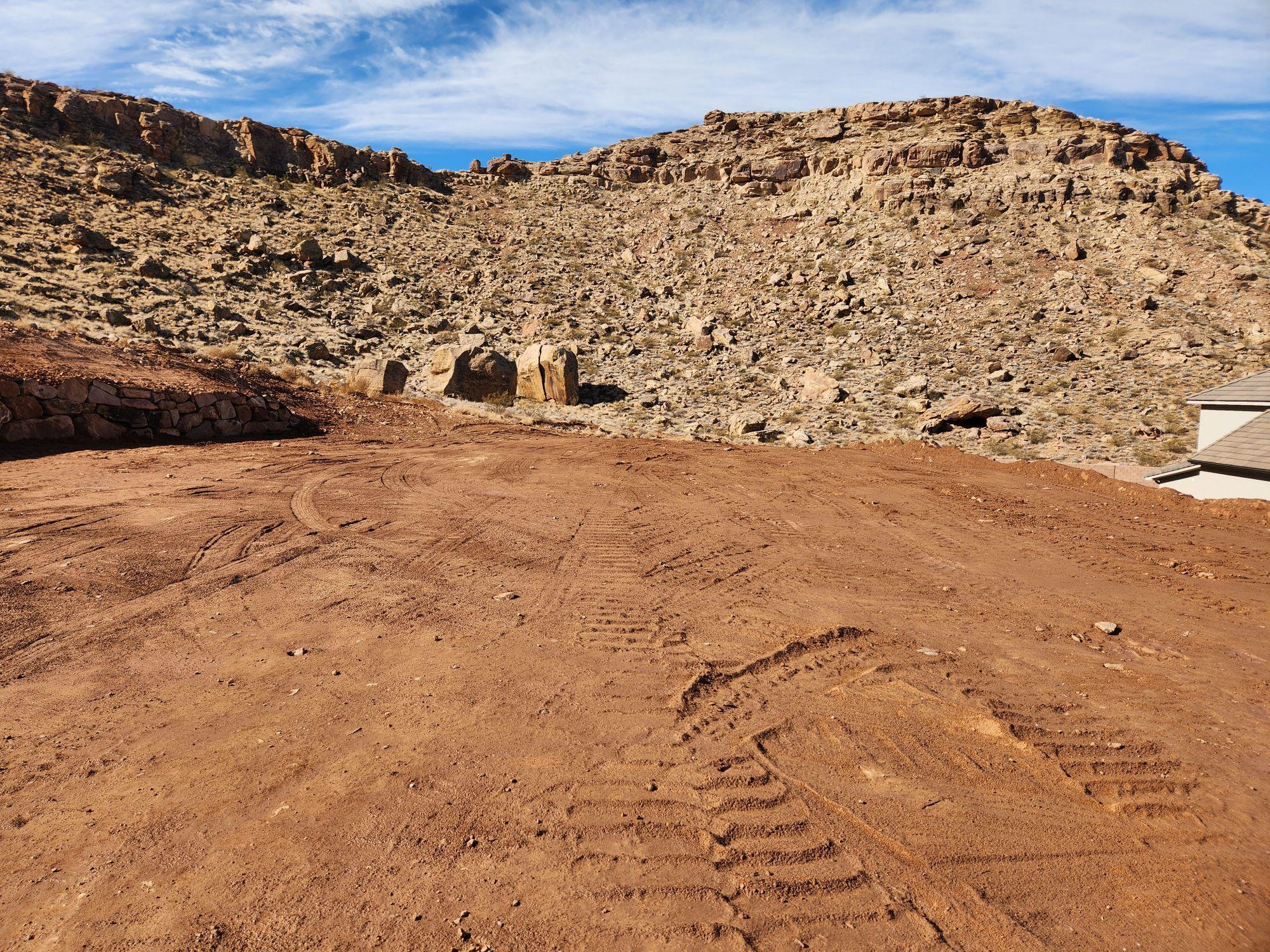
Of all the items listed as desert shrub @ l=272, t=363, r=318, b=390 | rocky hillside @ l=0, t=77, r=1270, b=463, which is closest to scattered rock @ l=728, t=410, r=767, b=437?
rocky hillside @ l=0, t=77, r=1270, b=463

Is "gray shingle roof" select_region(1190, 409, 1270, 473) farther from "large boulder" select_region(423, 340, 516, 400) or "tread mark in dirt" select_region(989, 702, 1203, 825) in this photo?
"large boulder" select_region(423, 340, 516, 400)

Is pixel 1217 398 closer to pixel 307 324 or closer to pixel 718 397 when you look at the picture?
pixel 718 397

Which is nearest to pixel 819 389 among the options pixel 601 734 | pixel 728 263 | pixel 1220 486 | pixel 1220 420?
pixel 1220 420

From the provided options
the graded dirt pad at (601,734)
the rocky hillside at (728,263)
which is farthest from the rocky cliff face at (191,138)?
the graded dirt pad at (601,734)

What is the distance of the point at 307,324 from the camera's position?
78.3 ft

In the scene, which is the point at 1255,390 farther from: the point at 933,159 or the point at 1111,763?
the point at 933,159

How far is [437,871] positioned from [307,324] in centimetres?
2426

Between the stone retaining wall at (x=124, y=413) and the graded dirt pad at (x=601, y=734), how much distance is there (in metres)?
2.03

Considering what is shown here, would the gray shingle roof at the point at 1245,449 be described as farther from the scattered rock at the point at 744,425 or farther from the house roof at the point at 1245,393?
the scattered rock at the point at 744,425

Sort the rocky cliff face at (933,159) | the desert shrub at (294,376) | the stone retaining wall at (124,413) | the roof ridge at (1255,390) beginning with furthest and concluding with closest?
the rocky cliff face at (933,159)
the desert shrub at (294,376)
the roof ridge at (1255,390)
the stone retaining wall at (124,413)

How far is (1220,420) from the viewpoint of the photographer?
1385 cm

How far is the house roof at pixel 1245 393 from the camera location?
13.3 metres

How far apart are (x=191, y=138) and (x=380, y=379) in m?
24.9

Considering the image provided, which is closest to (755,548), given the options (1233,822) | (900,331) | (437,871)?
(1233,822)
